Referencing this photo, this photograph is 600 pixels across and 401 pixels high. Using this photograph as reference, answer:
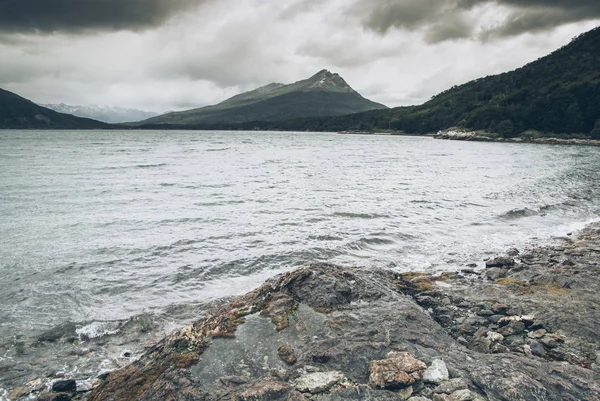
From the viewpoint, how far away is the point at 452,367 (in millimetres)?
5793

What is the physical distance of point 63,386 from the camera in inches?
270

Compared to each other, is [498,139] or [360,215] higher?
[498,139]

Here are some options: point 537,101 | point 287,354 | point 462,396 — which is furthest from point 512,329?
point 537,101

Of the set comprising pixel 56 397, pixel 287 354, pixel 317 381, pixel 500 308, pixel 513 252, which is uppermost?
pixel 317 381

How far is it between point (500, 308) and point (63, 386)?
9777 millimetres

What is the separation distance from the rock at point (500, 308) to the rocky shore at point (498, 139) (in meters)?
117

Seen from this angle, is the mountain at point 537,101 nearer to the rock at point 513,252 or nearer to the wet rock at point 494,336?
the rock at point 513,252

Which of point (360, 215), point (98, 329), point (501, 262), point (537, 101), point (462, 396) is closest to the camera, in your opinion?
point (462, 396)

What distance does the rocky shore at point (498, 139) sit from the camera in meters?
102

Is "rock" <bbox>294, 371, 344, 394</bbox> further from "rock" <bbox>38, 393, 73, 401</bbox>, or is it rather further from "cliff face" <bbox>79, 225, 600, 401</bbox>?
"rock" <bbox>38, 393, 73, 401</bbox>

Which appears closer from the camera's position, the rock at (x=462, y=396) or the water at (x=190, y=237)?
the rock at (x=462, y=396)

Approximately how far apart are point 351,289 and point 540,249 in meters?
11.0

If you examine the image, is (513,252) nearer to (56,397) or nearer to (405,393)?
(405,393)

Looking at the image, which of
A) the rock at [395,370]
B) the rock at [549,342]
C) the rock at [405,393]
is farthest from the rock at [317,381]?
the rock at [549,342]
